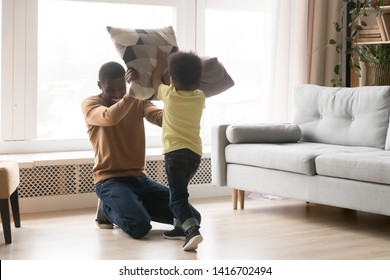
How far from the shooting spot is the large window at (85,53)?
4730 mm

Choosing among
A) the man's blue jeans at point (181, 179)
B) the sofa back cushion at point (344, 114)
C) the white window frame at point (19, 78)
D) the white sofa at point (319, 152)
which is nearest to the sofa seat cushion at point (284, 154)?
the white sofa at point (319, 152)

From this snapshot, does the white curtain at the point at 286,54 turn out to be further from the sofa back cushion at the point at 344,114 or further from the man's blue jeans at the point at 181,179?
the man's blue jeans at the point at 181,179

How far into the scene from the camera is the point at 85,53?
16.4 ft

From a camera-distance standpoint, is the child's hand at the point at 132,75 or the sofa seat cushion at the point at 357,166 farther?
the sofa seat cushion at the point at 357,166

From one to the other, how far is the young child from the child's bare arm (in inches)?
2.1

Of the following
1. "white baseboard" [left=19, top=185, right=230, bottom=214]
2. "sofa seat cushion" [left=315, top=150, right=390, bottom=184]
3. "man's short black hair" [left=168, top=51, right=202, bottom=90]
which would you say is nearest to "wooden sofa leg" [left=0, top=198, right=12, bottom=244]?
"white baseboard" [left=19, top=185, right=230, bottom=214]

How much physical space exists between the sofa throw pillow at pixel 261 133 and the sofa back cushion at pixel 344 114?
0.75ft

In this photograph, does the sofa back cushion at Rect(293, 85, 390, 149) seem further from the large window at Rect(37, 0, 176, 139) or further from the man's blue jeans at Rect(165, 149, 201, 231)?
the man's blue jeans at Rect(165, 149, 201, 231)

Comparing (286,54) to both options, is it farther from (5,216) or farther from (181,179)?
(5,216)

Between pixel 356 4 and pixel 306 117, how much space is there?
1.00 metres

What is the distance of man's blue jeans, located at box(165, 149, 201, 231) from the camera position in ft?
11.5

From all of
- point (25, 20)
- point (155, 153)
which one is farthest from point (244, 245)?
point (25, 20)

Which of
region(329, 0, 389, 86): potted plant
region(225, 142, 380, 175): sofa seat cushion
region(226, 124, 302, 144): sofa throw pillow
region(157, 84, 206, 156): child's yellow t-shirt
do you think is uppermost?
region(329, 0, 389, 86): potted plant

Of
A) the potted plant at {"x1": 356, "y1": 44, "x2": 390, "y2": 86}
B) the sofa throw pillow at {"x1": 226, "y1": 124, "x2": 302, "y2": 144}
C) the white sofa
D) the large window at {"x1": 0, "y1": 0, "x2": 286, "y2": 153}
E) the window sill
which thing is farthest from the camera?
the potted plant at {"x1": 356, "y1": 44, "x2": 390, "y2": 86}
